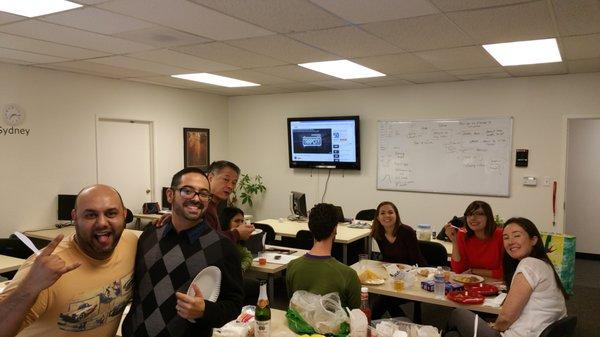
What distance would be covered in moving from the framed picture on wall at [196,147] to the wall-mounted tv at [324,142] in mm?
1462

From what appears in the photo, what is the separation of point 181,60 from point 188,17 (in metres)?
1.64

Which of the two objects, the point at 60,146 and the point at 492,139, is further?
the point at 492,139

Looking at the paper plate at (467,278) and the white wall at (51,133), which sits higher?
the white wall at (51,133)

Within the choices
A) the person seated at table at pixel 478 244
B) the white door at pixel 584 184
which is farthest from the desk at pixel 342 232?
the white door at pixel 584 184

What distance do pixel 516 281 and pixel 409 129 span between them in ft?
14.0

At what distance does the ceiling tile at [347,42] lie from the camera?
355 cm

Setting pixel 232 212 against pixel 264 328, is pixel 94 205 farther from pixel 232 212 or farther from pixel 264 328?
pixel 232 212

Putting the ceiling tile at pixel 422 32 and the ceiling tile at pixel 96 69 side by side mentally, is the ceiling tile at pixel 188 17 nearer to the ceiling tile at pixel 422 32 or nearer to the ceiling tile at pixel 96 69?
the ceiling tile at pixel 422 32

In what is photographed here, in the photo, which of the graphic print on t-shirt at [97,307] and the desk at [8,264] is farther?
the desk at [8,264]

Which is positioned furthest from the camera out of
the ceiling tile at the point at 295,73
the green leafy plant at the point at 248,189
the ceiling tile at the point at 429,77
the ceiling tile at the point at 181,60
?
the green leafy plant at the point at 248,189

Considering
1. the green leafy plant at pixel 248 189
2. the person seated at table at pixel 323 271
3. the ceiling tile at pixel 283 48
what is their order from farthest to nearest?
the green leafy plant at pixel 248 189
the ceiling tile at pixel 283 48
the person seated at table at pixel 323 271

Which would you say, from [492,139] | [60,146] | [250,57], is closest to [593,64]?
[492,139]

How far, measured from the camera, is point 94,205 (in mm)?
1607

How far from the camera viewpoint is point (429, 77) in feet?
19.2
